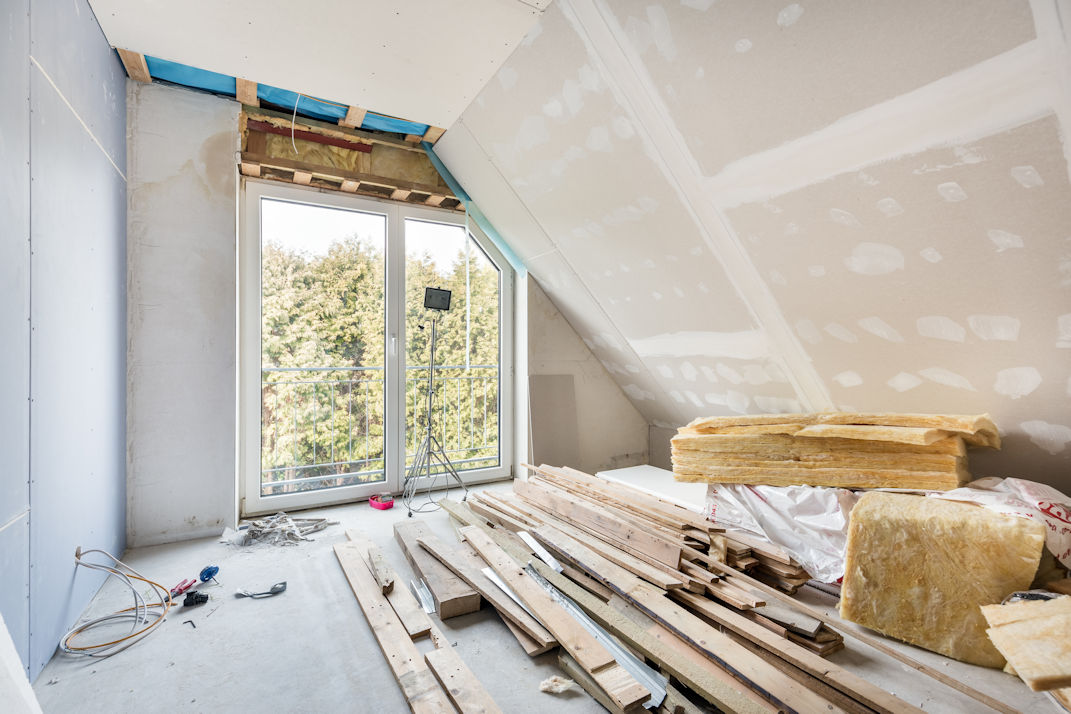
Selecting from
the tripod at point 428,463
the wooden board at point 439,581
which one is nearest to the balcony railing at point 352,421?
the tripod at point 428,463

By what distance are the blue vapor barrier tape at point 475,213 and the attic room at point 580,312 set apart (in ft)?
0.11

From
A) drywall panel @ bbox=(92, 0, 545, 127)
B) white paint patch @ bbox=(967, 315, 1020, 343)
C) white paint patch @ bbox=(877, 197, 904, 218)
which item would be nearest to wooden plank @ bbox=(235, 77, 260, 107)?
drywall panel @ bbox=(92, 0, 545, 127)

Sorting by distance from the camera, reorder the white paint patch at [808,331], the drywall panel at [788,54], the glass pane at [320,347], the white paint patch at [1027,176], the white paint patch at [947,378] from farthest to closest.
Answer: the glass pane at [320,347] < the white paint patch at [808,331] < the white paint patch at [947,378] < the white paint patch at [1027,176] < the drywall panel at [788,54]

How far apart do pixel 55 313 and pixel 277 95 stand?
80.0 inches

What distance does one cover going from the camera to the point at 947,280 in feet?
6.60

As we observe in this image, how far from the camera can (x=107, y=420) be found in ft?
8.63

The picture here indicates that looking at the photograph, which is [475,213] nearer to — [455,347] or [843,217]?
[455,347]

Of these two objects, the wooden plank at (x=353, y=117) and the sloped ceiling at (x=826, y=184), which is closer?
the sloped ceiling at (x=826, y=184)

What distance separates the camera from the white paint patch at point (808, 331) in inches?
103

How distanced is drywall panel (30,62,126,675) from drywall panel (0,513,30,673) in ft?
0.17

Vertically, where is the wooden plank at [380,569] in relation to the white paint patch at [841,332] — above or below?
below

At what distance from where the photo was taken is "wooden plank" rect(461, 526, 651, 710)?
1607 mm

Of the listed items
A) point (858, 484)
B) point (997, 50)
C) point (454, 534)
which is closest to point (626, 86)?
point (997, 50)

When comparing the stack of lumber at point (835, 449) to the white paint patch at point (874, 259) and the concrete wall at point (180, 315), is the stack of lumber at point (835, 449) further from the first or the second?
the concrete wall at point (180, 315)
